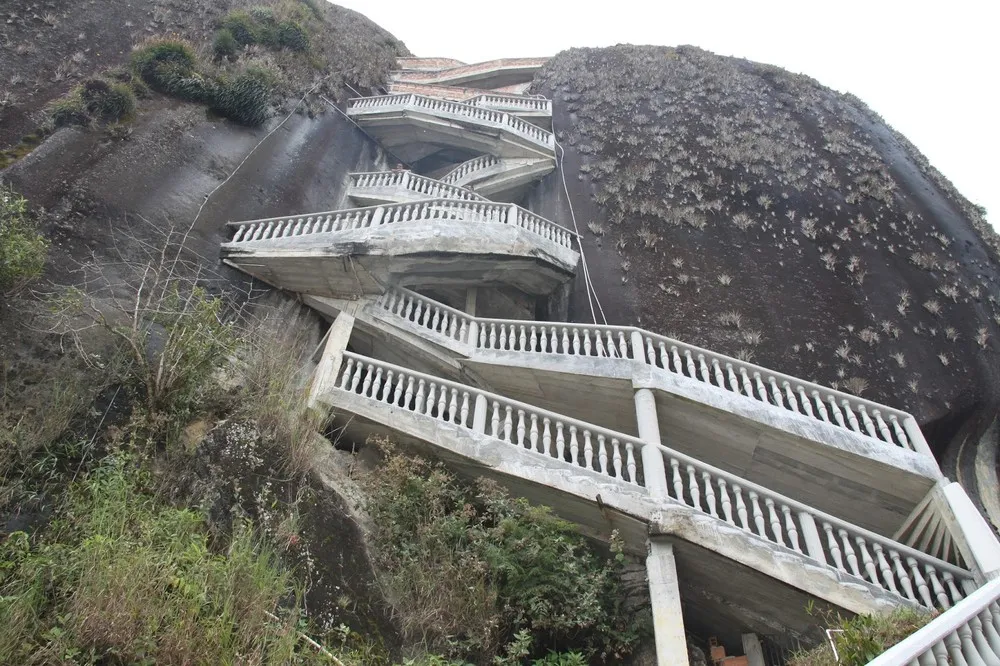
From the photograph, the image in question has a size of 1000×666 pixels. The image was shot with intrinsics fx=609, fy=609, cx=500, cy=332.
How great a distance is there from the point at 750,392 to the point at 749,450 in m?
0.93

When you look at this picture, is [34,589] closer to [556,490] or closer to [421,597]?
[421,597]

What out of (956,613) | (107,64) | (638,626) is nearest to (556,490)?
(638,626)

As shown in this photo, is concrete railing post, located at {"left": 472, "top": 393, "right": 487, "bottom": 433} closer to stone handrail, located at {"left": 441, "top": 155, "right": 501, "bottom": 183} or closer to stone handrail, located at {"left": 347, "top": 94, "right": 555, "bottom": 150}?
stone handrail, located at {"left": 441, "top": 155, "right": 501, "bottom": 183}

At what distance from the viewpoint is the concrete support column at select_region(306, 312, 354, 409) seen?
990 centimetres

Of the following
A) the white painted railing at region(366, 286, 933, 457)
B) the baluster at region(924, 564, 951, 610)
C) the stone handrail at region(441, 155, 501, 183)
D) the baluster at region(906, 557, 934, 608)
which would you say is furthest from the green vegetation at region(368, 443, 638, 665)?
the stone handrail at region(441, 155, 501, 183)

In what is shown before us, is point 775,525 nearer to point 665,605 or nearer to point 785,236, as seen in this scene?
point 665,605

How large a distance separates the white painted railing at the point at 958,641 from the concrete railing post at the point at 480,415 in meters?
6.01

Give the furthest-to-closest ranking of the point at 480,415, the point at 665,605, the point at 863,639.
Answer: the point at 480,415 < the point at 665,605 < the point at 863,639

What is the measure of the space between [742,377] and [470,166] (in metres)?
11.3

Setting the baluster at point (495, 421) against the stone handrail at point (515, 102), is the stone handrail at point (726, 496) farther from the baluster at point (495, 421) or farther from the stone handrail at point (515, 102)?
the stone handrail at point (515, 102)

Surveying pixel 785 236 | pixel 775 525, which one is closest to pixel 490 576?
pixel 775 525

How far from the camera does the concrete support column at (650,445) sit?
8137 millimetres

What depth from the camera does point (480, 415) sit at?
9.34 m

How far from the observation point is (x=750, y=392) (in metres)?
9.55
